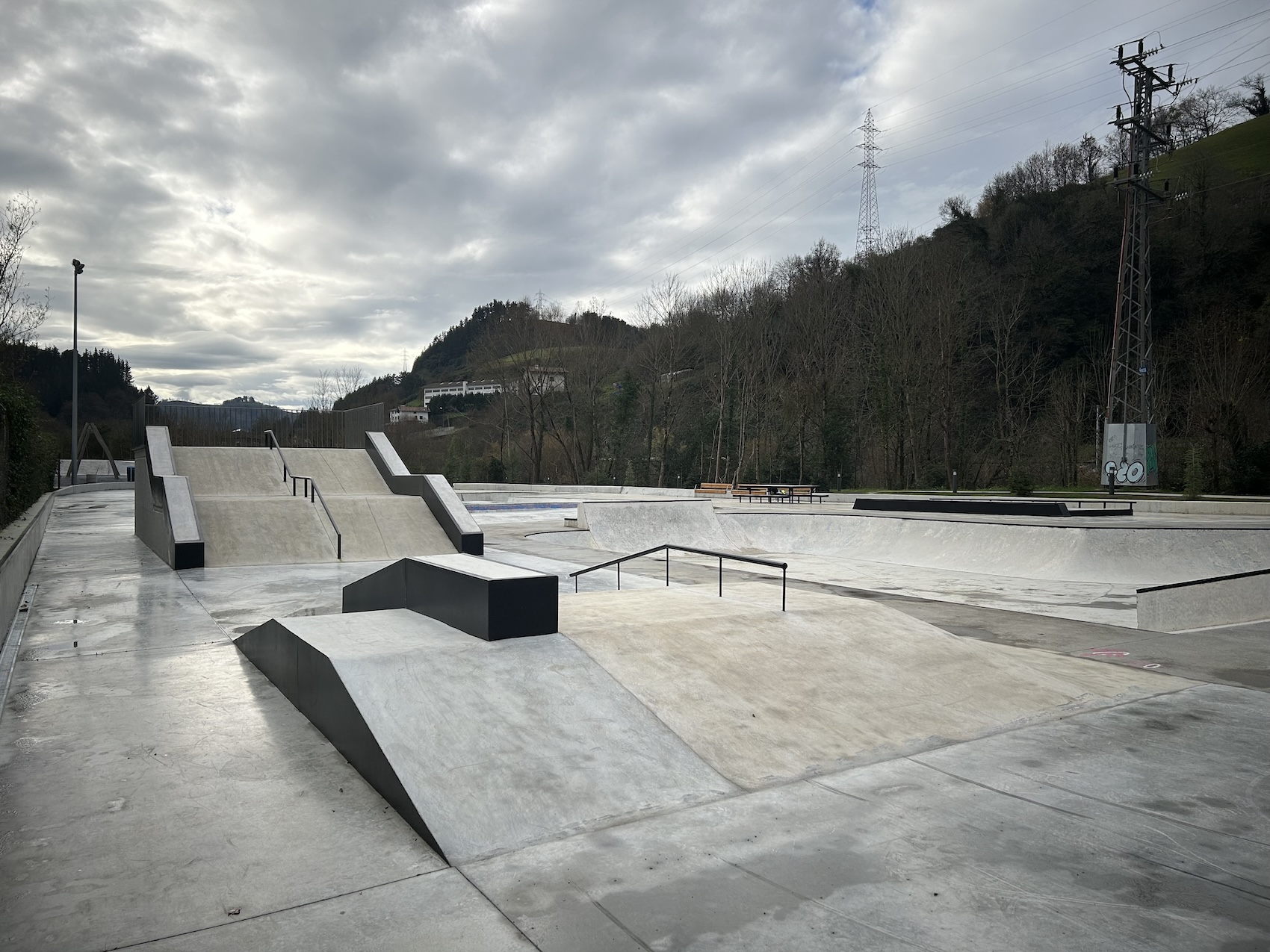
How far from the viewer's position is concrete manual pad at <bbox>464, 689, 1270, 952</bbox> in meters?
3.03

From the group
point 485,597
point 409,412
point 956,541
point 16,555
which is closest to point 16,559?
point 16,555

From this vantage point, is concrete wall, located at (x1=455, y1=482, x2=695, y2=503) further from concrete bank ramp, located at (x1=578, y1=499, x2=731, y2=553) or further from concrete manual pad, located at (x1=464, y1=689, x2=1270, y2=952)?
concrete manual pad, located at (x1=464, y1=689, x2=1270, y2=952)

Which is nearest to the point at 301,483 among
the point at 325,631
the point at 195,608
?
the point at 195,608

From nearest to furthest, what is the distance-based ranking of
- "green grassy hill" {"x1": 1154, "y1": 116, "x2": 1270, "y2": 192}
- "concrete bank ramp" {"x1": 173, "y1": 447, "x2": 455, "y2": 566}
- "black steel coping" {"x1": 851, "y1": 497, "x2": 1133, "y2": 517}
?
"concrete bank ramp" {"x1": 173, "y1": 447, "x2": 455, "y2": 566} → "black steel coping" {"x1": 851, "y1": 497, "x2": 1133, "y2": 517} → "green grassy hill" {"x1": 1154, "y1": 116, "x2": 1270, "y2": 192}

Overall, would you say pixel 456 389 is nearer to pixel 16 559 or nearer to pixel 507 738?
pixel 16 559

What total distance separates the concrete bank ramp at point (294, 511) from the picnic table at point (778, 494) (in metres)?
15.3

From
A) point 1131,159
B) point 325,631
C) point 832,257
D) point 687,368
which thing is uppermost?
point 832,257

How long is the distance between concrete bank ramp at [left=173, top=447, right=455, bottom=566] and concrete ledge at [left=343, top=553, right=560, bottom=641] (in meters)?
8.94

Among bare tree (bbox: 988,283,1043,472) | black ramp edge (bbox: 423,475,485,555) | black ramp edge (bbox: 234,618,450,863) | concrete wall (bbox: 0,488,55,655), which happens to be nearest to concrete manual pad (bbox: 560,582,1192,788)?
black ramp edge (bbox: 234,618,450,863)

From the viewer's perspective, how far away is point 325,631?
5922 mm

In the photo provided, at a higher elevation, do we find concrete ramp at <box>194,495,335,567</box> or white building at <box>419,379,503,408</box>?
white building at <box>419,379,503,408</box>

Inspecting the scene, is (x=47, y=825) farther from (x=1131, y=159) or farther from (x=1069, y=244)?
(x=1069, y=244)

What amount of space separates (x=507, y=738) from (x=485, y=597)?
4.27 ft

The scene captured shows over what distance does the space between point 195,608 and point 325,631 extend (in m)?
5.06
